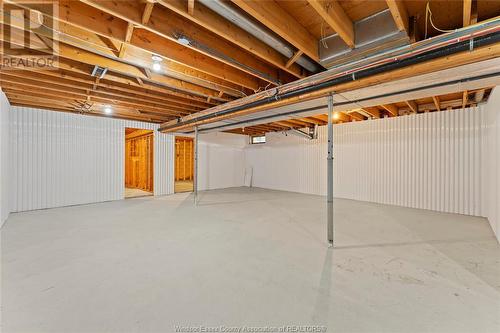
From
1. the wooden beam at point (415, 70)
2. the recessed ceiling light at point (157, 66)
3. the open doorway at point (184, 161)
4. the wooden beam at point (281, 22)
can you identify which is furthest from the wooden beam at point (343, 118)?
the open doorway at point (184, 161)

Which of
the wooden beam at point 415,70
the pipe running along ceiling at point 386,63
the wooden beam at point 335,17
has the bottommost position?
the wooden beam at point 415,70

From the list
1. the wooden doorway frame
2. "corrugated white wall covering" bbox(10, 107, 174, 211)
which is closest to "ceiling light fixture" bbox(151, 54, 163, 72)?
"corrugated white wall covering" bbox(10, 107, 174, 211)

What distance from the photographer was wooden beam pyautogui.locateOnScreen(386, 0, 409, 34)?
1621mm

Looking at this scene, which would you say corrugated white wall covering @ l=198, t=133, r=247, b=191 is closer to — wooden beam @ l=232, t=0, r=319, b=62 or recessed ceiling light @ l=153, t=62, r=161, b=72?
recessed ceiling light @ l=153, t=62, r=161, b=72

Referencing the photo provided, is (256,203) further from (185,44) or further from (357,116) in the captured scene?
(185,44)

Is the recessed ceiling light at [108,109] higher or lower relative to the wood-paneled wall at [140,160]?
higher

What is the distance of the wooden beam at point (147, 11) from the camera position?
1.77 meters

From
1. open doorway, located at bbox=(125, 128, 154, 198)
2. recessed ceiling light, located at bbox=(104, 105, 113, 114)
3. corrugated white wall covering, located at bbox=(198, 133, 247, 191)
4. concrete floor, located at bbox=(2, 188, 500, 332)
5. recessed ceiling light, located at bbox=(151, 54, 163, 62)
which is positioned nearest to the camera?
concrete floor, located at bbox=(2, 188, 500, 332)

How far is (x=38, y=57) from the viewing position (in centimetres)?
260

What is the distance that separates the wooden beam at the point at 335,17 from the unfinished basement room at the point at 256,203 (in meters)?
0.02

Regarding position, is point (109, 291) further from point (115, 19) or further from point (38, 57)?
point (38, 57)

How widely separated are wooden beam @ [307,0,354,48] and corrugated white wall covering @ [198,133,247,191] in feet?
21.5

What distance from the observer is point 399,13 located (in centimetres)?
172

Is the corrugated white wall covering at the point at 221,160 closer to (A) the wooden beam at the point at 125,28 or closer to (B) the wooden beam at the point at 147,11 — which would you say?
(A) the wooden beam at the point at 125,28
